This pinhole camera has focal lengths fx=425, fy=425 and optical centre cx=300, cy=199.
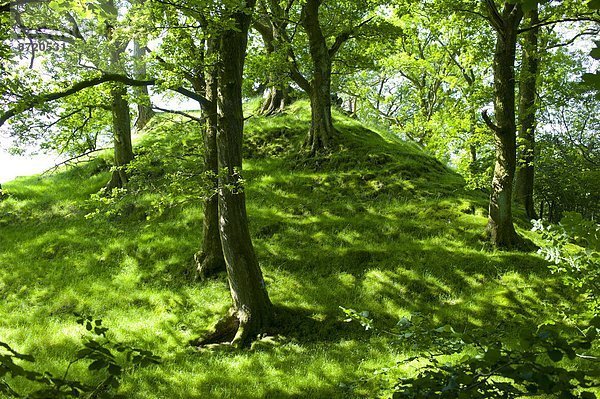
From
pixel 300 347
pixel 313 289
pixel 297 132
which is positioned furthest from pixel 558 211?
pixel 300 347

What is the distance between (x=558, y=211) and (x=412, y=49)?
445 inches

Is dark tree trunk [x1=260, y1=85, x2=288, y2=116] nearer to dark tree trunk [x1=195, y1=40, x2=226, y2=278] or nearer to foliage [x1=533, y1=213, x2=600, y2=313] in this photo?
dark tree trunk [x1=195, y1=40, x2=226, y2=278]

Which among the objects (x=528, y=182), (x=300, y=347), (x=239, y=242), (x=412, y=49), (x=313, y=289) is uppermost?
(x=412, y=49)

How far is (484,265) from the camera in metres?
8.88

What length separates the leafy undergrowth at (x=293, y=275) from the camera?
21.5ft

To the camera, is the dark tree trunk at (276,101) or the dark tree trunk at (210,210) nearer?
the dark tree trunk at (210,210)

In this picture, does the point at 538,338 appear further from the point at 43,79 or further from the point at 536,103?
the point at 536,103

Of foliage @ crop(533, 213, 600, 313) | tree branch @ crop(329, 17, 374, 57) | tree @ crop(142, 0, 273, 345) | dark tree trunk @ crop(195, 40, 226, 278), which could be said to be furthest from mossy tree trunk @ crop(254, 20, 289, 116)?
foliage @ crop(533, 213, 600, 313)

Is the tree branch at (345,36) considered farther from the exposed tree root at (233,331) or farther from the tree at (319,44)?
the exposed tree root at (233,331)

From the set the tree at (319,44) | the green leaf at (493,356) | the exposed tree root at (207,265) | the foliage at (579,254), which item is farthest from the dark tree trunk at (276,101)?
the green leaf at (493,356)

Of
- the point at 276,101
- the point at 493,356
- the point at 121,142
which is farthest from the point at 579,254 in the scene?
the point at 276,101

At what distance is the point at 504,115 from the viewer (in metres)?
8.88

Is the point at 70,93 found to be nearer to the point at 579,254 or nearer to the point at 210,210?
the point at 210,210

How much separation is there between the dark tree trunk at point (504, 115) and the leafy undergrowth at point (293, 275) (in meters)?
0.94
